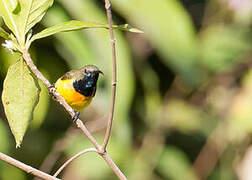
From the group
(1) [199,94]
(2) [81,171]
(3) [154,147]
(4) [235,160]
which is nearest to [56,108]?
(2) [81,171]

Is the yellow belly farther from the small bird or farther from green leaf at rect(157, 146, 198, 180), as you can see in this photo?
green leaf at rect(157, 146, 198, 180)

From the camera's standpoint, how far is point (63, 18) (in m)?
1.81

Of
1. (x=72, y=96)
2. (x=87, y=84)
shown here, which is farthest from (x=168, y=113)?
(x=72, y=96)

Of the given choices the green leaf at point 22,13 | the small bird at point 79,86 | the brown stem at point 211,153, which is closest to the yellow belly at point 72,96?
the small bird at point 79,86

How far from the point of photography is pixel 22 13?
1.08 metres

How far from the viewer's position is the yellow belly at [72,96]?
2.30 m

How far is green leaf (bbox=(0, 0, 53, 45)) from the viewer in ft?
3.50

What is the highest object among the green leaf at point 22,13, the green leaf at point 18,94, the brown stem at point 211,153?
the green leaf at point 22,13

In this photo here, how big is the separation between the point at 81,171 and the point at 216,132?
0.94 meters

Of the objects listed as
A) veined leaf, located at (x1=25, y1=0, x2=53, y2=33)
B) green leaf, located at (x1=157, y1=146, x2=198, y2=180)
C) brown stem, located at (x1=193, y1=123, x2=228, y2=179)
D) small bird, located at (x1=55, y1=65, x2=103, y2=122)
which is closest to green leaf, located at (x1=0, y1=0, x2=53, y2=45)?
veined leaf, located at (x1=25, y1=0, x2=53, y2=33)

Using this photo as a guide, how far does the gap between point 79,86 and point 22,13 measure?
130 centimetres

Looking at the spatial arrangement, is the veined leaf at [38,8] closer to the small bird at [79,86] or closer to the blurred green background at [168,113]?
the blurred green background at [168,113]

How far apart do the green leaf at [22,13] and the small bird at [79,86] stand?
117 cm

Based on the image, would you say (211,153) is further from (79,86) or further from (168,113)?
(79,86)
